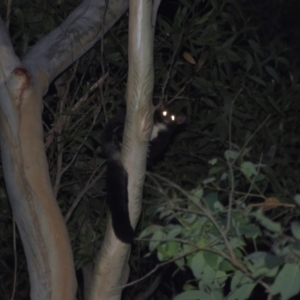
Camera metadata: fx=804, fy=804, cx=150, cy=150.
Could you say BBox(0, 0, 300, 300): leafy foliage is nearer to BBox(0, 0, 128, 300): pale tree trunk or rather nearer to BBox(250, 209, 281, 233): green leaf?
BBox(0, 0, 128, 300): pale tree trunk

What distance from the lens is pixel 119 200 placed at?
339 cm

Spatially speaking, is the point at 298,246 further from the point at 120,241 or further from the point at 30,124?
the point at 30,124

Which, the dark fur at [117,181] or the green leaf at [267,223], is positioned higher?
the green leaf at [267,223]

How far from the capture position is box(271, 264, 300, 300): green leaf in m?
→ 1.77

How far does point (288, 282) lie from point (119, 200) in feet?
5.45

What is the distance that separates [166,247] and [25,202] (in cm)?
125

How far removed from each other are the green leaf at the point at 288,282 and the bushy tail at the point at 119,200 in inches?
44.2

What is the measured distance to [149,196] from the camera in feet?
17.1

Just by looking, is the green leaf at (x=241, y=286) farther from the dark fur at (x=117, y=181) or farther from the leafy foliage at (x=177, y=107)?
the leafy foliage at (x=177, y=107)

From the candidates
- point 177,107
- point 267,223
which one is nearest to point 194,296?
Answer: point 267,223

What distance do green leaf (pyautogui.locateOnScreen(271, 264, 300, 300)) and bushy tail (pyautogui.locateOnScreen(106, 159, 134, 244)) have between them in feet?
3.69

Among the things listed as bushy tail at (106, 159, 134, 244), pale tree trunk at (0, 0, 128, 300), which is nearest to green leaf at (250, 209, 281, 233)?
bushy tail at (106, 159, 134, 244)

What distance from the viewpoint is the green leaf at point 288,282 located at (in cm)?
177

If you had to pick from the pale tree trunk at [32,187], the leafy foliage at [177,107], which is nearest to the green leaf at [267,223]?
the pale tree trunk at [32,187]
